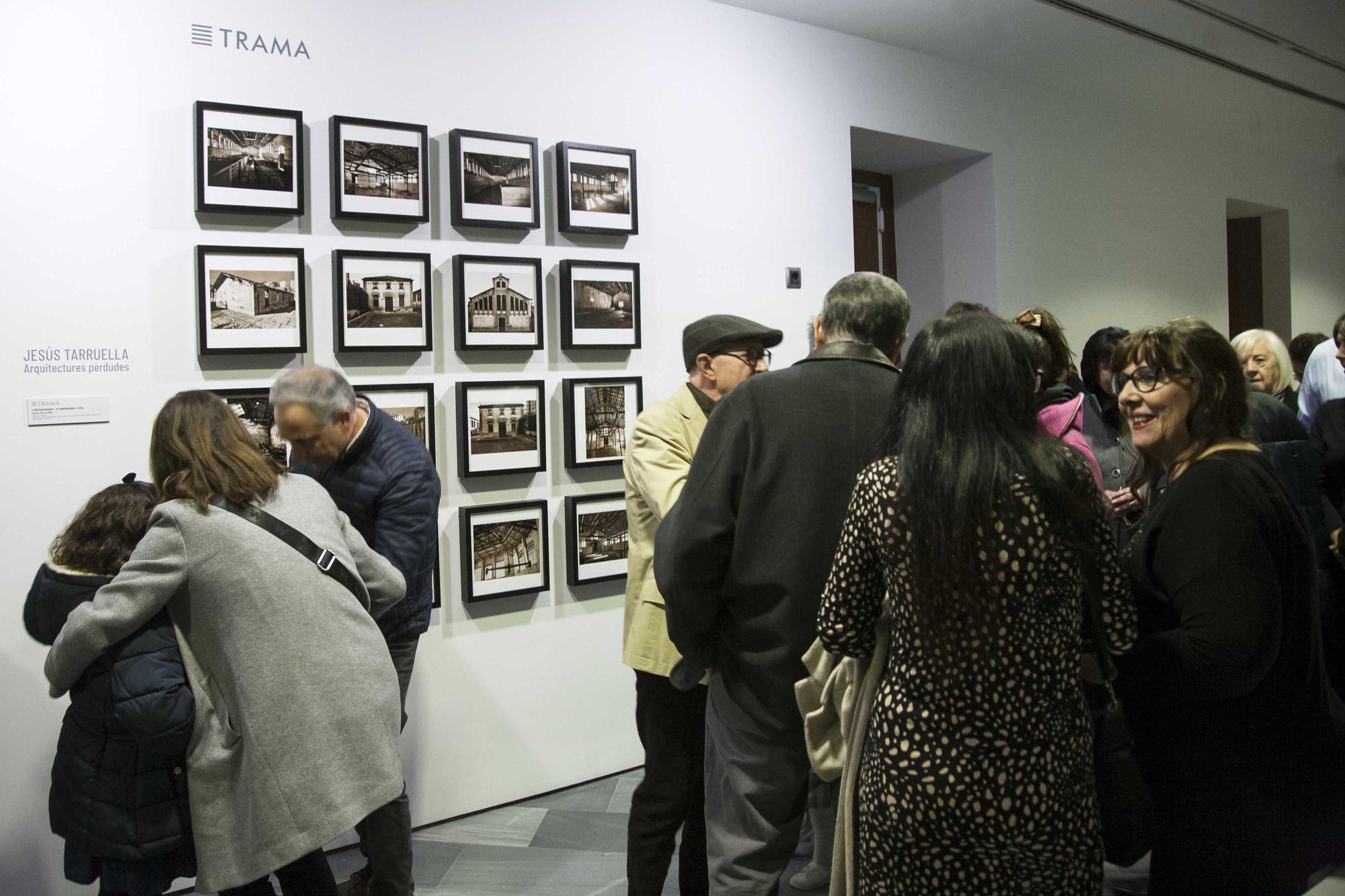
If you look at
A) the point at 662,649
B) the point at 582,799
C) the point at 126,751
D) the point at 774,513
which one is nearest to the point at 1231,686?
the point at 774,513

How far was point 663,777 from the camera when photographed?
2.40m

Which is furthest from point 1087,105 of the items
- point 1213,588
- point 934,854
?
point 934,854

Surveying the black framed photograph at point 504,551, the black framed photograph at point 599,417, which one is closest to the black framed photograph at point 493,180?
the black framed photograph at point 599,417

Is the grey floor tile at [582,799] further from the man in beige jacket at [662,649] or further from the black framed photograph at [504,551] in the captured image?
the man in beige jacket at [662,649]

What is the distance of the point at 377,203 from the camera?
329 cm

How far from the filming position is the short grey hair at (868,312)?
79.3 inches

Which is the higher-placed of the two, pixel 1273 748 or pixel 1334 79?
pixel 1334 79

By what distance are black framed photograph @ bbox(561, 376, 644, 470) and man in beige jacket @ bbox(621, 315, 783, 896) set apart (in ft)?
4.13

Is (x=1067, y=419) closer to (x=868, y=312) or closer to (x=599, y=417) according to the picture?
(x=868, y=312)

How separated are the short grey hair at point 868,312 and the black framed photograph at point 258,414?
5.99ft

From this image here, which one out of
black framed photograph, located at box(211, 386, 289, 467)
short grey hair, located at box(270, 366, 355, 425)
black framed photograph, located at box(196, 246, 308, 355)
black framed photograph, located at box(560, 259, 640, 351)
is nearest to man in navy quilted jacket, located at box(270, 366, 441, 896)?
short grey hair, located at box(270, 366, 355, 425)

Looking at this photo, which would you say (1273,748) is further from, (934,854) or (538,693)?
(538,693)

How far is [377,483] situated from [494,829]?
1.47m

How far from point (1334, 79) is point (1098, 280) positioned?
263 cm
